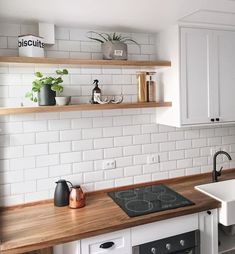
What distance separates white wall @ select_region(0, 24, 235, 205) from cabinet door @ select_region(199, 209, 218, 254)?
600mm

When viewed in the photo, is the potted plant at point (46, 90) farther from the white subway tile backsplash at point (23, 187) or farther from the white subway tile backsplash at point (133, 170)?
the white subway tile backsplash at point (133, 170)

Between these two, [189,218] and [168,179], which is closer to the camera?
[189,218]

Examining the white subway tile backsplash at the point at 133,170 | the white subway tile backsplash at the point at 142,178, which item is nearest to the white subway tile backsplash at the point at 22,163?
the white subway tile backsplash at the point at 133,170

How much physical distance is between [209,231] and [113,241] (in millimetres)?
762

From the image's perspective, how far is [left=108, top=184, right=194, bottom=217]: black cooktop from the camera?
1853 mm

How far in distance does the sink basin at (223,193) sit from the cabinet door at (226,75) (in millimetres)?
597

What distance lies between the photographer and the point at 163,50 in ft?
7.43

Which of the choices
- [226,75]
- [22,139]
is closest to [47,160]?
[22,139]

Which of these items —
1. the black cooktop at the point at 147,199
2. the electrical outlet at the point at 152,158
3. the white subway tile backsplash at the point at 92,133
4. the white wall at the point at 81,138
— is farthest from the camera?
the electrical outlet at the point at 152,158

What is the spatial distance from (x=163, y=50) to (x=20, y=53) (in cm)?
117

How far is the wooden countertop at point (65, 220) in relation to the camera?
1.52 meters

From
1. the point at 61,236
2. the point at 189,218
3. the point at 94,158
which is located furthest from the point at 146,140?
the point at 61,236

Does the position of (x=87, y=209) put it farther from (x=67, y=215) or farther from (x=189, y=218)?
(x=189, y=218)

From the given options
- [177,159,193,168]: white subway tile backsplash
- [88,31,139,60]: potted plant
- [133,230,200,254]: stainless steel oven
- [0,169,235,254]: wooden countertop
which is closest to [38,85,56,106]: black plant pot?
[88,31,139,60]: potted plant
